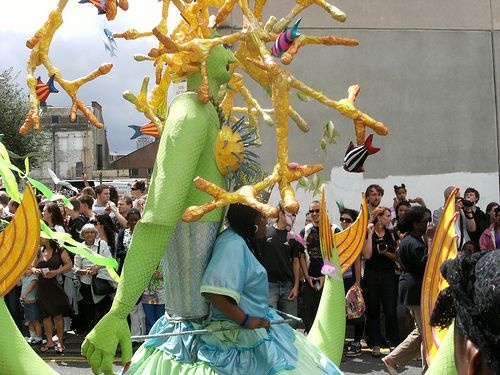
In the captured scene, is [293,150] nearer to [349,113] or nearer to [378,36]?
[378,36]

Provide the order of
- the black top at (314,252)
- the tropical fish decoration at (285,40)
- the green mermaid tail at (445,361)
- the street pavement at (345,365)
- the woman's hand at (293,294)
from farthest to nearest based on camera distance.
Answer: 1. the black top at (314,252)
2. the woman's hand at (293,294)
3. the street pavement at (345,365)
4. the tropical fish decoration at (285,40)
5. the green mermaid tail at (445,361)

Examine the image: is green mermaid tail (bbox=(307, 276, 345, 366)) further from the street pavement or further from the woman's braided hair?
the street pavement

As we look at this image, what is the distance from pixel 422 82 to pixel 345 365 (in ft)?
18.9

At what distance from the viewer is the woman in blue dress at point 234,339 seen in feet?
9.04

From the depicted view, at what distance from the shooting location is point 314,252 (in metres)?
7.59

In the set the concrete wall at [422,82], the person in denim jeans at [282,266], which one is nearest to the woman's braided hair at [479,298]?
the person in denim jeans at [282,266]

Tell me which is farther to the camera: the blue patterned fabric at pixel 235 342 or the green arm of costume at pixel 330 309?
the green arm of costume at pixel 330 309

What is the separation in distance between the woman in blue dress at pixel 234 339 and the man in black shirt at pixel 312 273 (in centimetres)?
454

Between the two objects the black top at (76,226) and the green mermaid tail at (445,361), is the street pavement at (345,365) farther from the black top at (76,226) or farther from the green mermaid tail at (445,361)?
the green mermaid tail at (445,361)

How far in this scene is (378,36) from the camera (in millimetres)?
11648

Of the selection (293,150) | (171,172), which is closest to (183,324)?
(171,172)

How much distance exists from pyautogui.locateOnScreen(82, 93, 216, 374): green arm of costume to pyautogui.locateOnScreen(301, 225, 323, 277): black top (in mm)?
4799

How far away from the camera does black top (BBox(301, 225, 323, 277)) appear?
7.50m

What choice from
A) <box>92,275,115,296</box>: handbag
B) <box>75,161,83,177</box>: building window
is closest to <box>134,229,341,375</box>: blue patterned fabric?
<box>92,275,115,296</box>: handbag
